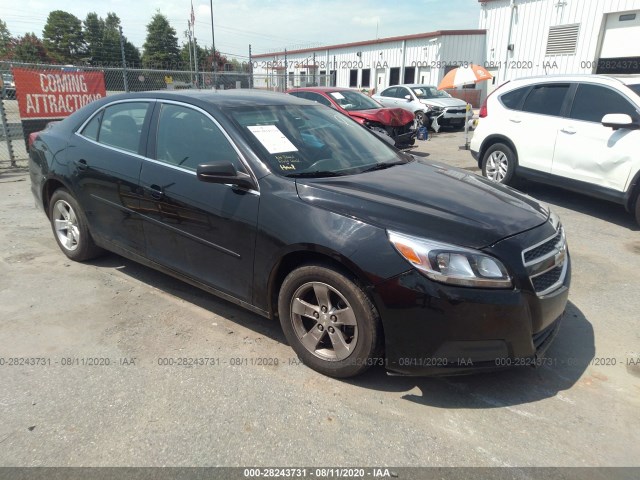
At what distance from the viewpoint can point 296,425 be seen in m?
2.48

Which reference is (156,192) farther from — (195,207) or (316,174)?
(316,174)

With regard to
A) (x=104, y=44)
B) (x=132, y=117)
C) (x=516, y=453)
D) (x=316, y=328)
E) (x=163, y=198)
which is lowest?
(x=516, y=453)

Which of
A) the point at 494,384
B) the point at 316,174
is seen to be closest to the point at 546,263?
the point at 494,384

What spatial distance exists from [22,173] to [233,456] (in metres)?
8.86

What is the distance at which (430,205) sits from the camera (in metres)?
2.79

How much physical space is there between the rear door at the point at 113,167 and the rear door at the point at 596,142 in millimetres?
5344

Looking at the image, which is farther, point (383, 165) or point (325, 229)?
point (383, 165)

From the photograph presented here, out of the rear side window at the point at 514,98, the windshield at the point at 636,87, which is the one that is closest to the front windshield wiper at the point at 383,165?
the windshield at the point at 636,87

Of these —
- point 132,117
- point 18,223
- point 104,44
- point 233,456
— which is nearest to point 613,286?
point 233,456

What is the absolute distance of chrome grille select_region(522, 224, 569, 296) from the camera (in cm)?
258

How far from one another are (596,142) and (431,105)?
10565 millimetres

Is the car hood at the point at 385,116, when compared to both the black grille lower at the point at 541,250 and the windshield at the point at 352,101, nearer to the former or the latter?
the windshield at the point at 352,101

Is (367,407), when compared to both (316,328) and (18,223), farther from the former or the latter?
(18,223)

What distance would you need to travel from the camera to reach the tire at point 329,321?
2.60 m
